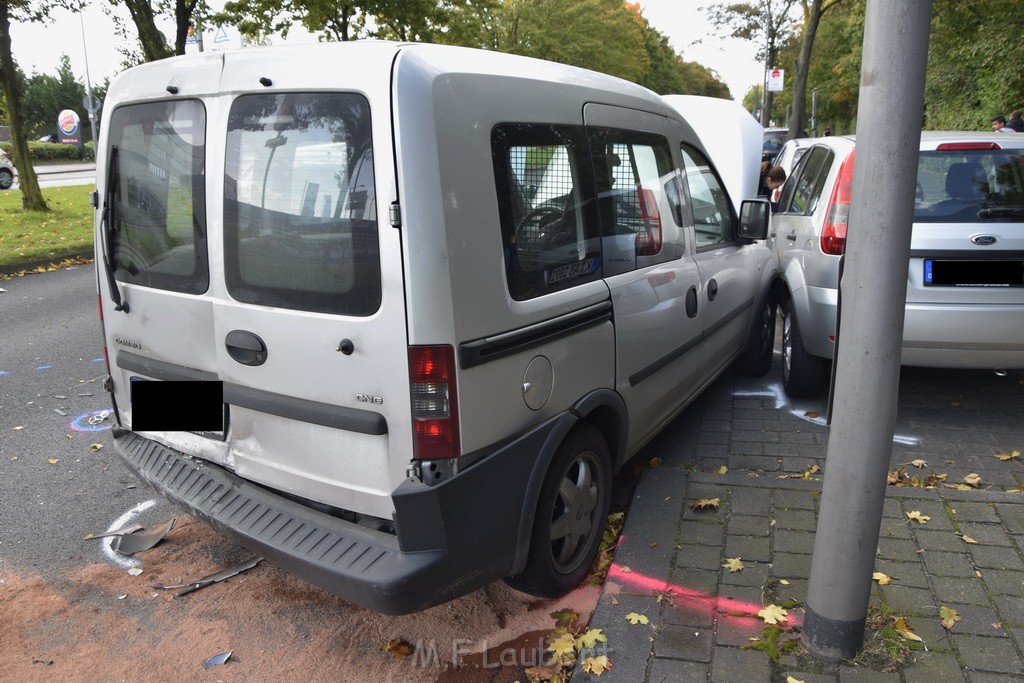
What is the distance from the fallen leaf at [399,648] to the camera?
10.2ft

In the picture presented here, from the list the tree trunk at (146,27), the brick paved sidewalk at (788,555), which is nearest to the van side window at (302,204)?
the brick paved sidewalk at (788,555)

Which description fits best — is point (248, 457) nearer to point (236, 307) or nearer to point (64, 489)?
point (236, 307)

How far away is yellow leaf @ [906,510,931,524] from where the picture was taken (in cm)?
379

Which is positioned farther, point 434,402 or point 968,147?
point 968,147

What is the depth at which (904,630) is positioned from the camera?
2957 millimetres

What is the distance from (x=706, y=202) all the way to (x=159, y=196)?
3.03 m

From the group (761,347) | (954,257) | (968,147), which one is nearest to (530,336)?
(954,257)

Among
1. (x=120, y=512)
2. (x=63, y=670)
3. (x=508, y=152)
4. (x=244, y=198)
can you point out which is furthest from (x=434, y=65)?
(x=120, y=512)

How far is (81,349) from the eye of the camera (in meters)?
7.40

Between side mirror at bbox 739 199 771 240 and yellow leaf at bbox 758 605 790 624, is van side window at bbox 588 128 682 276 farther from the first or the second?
yellow leaf at bbox 758 605 790 624

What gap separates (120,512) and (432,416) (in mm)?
2444

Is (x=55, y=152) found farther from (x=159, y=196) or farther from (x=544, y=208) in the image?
(x=544, y=208)

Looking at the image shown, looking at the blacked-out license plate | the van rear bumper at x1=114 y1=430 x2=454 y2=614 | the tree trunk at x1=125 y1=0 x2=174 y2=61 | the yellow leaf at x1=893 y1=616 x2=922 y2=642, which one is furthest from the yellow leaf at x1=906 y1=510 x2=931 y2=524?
the tree trunk at x1=125 y1=0 x2=174 y2=61

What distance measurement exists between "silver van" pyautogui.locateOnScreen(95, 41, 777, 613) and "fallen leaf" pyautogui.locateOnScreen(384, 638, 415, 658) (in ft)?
1.63
